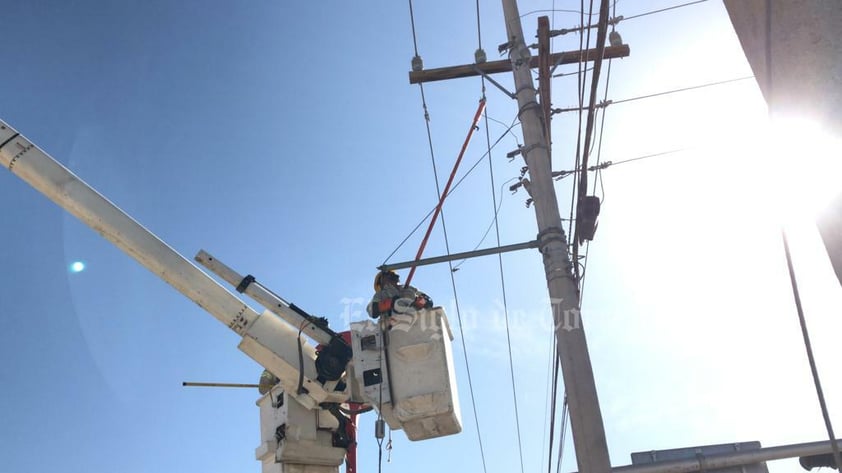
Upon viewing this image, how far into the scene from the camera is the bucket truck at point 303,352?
6.99m

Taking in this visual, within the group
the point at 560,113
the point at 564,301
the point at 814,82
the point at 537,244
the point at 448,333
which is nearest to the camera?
the point at 814,82

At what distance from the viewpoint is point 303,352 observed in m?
8.84

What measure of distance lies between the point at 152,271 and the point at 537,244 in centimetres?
559

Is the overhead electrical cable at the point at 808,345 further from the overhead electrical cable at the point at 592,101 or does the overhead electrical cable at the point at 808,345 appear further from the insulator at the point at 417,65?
the insulator at the point at 417,65

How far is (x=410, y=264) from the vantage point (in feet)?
24.1

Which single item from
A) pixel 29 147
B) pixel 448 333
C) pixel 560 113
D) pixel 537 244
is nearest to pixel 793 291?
pixel 537 244

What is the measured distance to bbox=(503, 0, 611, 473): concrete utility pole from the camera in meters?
5.78

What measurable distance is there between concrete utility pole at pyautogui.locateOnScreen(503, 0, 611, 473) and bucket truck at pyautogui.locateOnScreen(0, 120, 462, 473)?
139cm

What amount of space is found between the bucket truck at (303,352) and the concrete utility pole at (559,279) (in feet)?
4.56

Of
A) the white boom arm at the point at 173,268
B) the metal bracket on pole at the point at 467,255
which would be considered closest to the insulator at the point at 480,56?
the metal bracket on pole at the point at 467,255

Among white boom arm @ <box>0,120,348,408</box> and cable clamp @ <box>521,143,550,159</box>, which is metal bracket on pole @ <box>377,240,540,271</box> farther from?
white boom arm @ <box>0,120,348,408</box>

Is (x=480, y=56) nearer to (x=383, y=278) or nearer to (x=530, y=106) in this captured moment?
(x=530, y=106)

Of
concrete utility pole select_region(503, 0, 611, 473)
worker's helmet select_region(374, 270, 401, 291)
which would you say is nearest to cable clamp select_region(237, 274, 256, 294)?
worker's helmet select_region(374, 270, 401, 291)

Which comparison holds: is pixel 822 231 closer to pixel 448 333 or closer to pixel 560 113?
pixel 448 333
